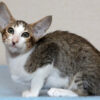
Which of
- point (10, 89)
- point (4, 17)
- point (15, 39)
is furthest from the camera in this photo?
point (10, 89)

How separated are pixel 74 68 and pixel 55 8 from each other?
3.02 ft

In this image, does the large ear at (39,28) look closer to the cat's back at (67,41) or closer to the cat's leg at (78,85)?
the cat's back at (67,41)

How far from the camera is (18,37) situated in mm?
1249

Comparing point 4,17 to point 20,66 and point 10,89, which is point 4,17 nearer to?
point 20,66

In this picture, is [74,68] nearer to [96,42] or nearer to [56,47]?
[56,47]

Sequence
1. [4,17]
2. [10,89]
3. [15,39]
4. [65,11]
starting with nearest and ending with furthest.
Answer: [15,39] < [4,17] < [10,89] < [65,11]

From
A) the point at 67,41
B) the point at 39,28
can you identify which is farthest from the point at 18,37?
the point at 67,41

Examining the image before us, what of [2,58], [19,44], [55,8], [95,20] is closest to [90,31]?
[95,20]

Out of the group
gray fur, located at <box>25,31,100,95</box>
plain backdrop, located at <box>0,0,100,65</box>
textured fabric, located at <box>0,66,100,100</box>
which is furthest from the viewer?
plain backdrop, located at <box>0,0,100,65</box>

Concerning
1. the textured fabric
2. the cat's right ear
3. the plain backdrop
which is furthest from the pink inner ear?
the plain backdrop

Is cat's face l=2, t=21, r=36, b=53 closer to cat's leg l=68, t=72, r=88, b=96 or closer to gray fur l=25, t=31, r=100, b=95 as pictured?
gray fur l=25, t=31, r=100, b=95

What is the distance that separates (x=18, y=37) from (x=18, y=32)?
3 cm

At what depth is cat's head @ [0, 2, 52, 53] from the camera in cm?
125

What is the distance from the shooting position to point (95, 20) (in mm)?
2184
